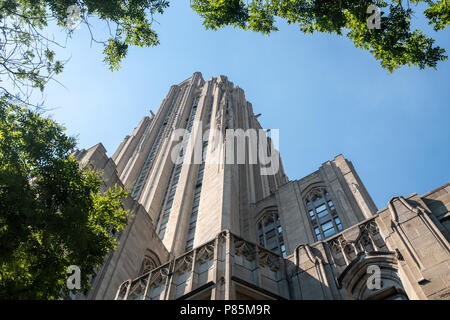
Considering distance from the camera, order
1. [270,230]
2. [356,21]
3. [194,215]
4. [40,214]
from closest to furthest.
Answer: [40,214]
[356,21]
[270,230]
[194,215]

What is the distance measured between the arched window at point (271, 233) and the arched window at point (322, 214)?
2.45 metres

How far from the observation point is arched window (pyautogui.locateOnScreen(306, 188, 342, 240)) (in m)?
23.5

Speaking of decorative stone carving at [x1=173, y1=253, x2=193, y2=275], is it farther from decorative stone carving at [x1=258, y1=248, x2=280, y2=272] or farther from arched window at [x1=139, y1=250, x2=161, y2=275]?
arched window at [x1=139, y1=250, x2=161, y2=275]

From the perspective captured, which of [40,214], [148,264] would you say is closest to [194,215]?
[148,264]

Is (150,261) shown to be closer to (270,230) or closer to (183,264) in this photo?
(270,230)

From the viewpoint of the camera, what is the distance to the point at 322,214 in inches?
1008

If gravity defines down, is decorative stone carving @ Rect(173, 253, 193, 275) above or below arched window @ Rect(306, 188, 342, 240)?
below

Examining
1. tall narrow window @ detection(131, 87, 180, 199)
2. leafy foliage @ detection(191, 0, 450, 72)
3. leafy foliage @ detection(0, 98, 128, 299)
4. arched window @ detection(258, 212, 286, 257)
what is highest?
tall narrow window @ detection(131, 87, 180, 199)

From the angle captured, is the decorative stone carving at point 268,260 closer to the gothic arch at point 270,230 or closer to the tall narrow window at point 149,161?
the gothic arch at point 270,230

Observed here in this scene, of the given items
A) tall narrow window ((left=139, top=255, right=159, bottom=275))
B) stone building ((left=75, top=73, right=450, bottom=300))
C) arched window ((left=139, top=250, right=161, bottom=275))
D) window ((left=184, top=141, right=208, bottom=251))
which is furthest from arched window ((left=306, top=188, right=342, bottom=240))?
tall narrow window ((left=139, top=255, right=159, bottom=275))

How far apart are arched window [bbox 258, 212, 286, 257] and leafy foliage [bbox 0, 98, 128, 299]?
15.5 meters

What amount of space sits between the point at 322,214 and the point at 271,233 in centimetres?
393
